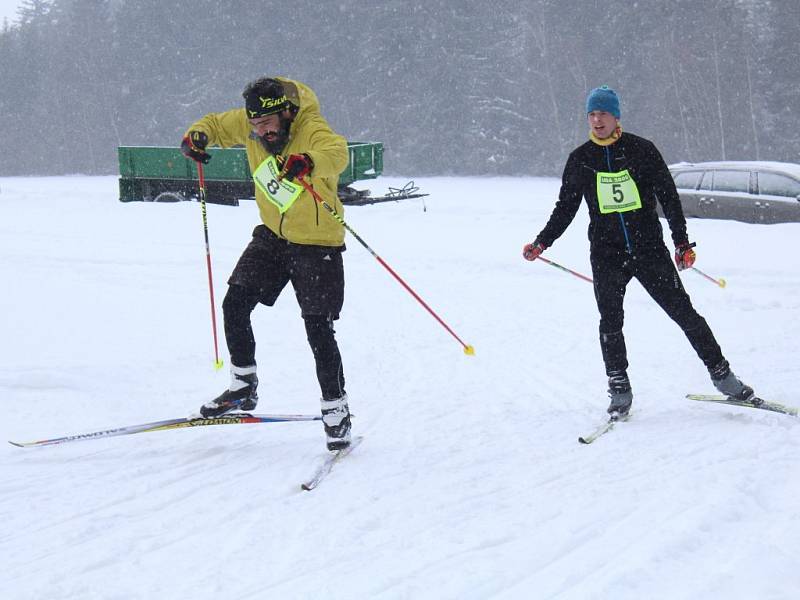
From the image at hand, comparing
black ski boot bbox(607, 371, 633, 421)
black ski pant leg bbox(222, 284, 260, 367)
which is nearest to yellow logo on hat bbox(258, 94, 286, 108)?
black ski pant leg bbox(222, 284, 260, 367)

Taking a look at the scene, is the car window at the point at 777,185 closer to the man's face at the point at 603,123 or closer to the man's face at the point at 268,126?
the man's face at the point at 603,123

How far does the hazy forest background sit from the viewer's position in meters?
37.3

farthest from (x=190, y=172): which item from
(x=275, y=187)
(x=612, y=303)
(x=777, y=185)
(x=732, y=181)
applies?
(x=612, y=303)

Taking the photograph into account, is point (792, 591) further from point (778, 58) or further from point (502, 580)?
point (778, 58)

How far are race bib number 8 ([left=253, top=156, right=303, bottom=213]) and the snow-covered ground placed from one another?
54.3 inches

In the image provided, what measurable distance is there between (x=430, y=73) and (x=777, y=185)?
33986mm

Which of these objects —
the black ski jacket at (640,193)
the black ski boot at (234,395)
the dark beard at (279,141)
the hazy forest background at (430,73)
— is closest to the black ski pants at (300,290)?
the black ski boot at (234,395)

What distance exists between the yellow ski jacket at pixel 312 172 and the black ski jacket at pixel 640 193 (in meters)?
1.49

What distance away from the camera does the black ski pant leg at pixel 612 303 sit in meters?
4.98

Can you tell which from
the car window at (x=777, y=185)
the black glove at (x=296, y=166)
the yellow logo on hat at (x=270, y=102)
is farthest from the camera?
the car window at (x=777, y=185)

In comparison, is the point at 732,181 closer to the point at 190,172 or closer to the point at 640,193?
the point at 640,193

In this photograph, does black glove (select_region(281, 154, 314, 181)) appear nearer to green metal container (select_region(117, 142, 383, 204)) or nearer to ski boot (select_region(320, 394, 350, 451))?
ski boot (select_region(320, 394, 350, 451))

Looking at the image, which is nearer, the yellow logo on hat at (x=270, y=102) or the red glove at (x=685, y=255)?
the yellow logo on hat at (x=270, y=102)

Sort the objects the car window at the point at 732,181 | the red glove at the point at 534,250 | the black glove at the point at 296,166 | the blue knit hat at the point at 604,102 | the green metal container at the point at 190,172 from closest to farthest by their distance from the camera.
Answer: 1. the black glove at the point at 296,166
2. the blue knit hat at the point at 604,102
3. the red glove at the point at 534,250
4. the car window at the point at 732,181
5. the green metal container at the point at 190,172
